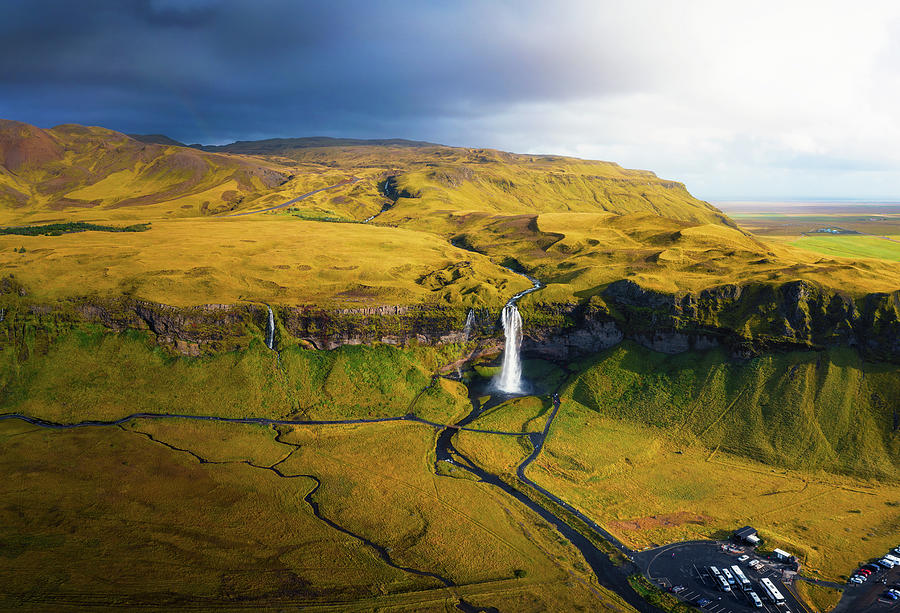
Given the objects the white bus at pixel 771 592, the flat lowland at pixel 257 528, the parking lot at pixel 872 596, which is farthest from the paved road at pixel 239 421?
the parking lot at pixel 872 596

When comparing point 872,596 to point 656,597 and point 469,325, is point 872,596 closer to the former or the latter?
point 656,597

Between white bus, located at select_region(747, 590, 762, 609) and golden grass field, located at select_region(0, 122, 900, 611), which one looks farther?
golden grass field, located at select_region(0, 122, 900, 611)

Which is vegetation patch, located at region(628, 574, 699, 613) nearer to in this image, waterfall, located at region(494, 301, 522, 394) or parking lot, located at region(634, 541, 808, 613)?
parking lot, located at region(634, 541, 808, 613)

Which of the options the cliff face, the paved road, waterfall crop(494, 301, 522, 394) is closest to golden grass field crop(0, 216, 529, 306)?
the cliff face

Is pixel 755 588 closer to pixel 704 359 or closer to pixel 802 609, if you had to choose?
pixel 802 609

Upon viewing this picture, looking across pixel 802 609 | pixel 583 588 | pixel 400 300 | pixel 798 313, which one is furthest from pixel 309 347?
pixel 798 313

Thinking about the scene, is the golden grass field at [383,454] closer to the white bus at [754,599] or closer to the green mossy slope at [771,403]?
the green mossy slope at [771,403]
